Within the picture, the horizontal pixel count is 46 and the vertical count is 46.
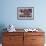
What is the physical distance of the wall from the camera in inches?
175

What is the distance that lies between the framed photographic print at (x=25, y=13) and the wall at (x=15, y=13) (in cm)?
10

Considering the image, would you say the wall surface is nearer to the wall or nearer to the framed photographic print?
the wall

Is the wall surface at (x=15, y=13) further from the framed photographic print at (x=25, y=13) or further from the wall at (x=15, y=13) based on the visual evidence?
the framed photographic print at (x=25, y=13)

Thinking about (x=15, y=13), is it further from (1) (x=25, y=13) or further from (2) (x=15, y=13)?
(1) (x=25, y=13)

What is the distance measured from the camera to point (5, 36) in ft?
13.0

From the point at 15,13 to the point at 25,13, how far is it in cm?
35

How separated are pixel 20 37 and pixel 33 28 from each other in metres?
0.72

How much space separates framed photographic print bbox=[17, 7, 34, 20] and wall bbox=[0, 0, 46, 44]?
4.1 inches

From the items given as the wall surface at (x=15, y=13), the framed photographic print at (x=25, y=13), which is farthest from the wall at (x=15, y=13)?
the framed photographic print at (x=25, y=13)

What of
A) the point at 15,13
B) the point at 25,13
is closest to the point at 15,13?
the point at 15,13

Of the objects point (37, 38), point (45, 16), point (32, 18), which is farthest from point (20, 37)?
point (45, 16)

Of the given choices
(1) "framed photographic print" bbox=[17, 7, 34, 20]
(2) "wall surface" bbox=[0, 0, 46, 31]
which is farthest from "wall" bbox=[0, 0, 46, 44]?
(1) "framed photographic print" bbox=[17, 7, 34, 20]

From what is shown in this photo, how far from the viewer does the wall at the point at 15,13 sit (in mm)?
4441

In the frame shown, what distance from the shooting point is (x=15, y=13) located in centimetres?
446
